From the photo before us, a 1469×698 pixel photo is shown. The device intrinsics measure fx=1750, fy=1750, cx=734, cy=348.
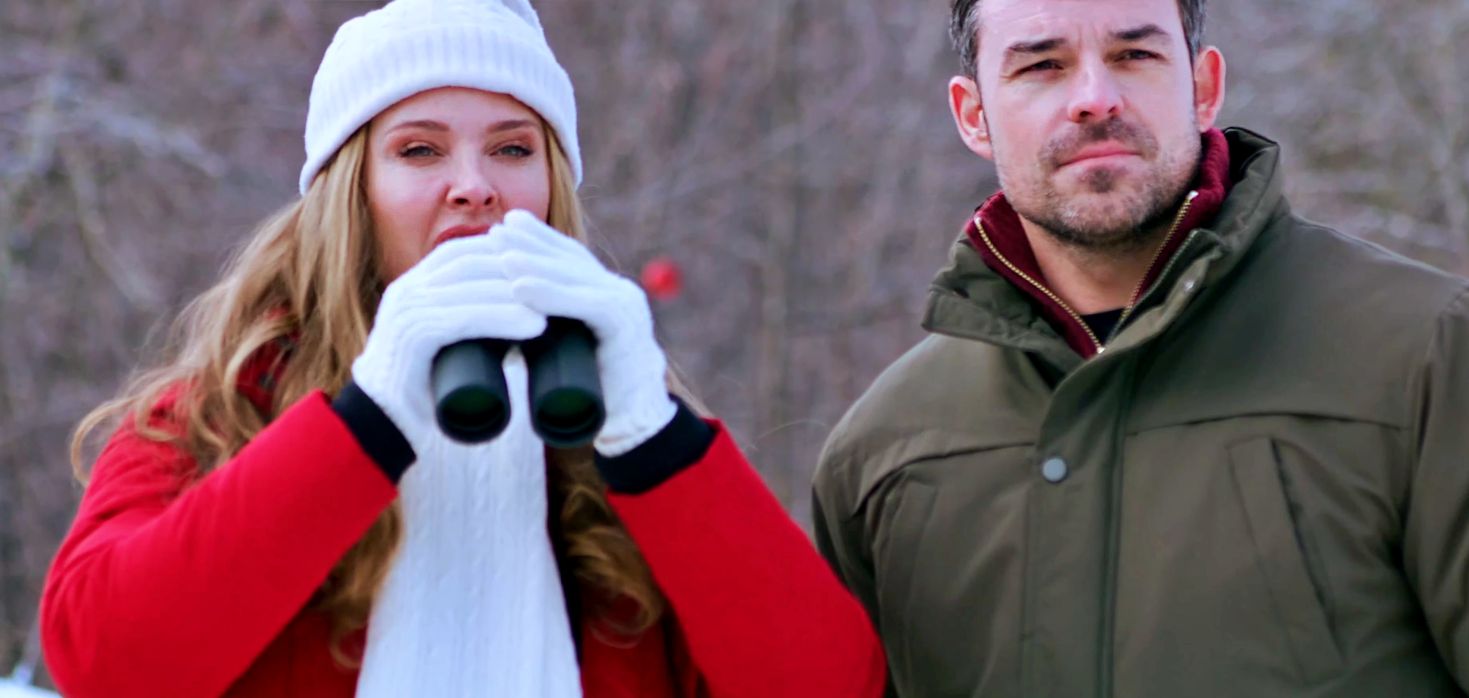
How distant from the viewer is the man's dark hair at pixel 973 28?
2.70m

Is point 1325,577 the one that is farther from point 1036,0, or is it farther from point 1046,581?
point 1036,0

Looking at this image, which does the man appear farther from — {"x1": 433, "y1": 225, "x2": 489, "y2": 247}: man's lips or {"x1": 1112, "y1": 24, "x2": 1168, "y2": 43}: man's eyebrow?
{"x1": 433, "y1": 225, "x2": 489, "y2": 247}: man's lips

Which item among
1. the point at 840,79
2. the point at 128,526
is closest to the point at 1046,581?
the point at 128,526

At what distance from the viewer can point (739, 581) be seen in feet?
7.42

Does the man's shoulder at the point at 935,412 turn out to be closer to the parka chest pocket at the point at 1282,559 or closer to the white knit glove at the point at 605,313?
the parka chest pocket at the point at 1282,559

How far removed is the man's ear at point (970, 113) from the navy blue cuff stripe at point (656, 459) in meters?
0.86

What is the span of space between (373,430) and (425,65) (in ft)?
2.10

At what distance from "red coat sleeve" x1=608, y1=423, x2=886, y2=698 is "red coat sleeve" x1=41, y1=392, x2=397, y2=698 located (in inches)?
14.3

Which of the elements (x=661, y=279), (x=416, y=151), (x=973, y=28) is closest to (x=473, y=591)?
(x=416, y=151)

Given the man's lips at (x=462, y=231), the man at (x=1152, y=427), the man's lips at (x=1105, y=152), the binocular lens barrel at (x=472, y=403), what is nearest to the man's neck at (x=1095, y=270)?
the man at (x=1152, y=427)

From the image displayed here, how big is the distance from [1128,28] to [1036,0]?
0.50 feet

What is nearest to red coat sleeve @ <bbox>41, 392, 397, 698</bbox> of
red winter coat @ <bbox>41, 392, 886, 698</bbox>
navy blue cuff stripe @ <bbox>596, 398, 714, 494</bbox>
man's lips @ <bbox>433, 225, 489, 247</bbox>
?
red winter coat @ <bbox>41, 392, 886, 698</bbox>

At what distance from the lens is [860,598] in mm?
2850

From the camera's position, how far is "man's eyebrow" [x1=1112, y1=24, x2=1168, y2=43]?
261 cm
